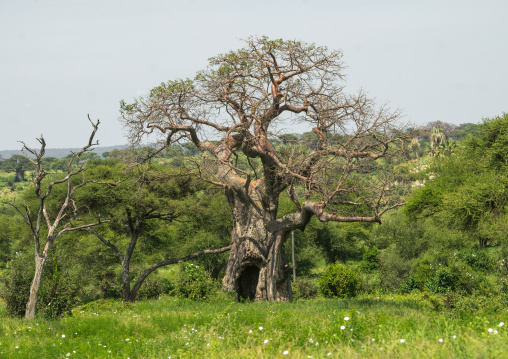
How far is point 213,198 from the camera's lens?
36.7m

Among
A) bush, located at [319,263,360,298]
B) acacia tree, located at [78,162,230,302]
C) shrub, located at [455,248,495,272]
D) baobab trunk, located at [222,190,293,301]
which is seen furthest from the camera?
shrub, located at [455,248,495,272]

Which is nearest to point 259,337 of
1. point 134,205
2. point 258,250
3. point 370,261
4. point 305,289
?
point 258,250

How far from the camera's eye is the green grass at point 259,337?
20.4 feet

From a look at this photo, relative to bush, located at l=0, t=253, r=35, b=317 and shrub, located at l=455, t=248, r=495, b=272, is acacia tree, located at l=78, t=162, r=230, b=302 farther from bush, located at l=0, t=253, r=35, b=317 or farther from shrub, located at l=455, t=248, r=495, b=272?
shrub, located at l=455, t=248, r=495, b=272

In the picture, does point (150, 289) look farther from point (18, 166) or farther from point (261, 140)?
point (18, 166)

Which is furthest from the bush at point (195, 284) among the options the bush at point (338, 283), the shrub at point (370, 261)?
the shrub at point (370, 261)

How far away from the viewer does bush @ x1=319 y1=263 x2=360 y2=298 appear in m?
28.0

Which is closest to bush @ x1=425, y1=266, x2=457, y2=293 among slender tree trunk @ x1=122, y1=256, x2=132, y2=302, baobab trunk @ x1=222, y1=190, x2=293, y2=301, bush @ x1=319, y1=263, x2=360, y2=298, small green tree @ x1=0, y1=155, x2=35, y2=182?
bush @ x1=319, y1=263, x2=360, y2=298

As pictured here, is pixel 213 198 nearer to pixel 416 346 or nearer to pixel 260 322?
pixel 260 322

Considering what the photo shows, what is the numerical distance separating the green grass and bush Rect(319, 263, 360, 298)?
16498mm

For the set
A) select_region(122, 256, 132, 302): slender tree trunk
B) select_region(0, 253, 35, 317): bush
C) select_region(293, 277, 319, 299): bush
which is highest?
select_region(0, 253, 35, 317): bush

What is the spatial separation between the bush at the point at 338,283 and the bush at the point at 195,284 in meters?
11.4

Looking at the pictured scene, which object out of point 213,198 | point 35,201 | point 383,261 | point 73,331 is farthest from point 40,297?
point 383,261

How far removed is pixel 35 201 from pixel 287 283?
794 inches
